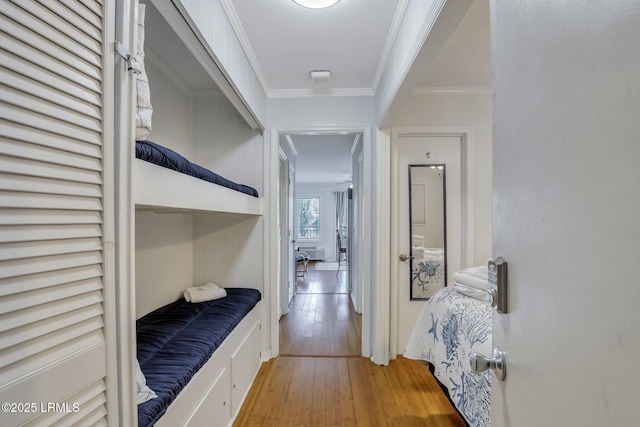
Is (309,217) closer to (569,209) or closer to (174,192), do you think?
(174,192)

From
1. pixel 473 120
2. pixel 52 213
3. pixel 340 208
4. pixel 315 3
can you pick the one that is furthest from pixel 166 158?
pixel 340 208

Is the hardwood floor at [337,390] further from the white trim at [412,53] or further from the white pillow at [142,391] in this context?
the white trim at [412,53]

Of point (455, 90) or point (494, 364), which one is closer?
point (494, 364)

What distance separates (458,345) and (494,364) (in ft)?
3.31

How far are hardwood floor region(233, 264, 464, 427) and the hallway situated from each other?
0.03 ft

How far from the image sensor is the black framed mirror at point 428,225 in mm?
2764

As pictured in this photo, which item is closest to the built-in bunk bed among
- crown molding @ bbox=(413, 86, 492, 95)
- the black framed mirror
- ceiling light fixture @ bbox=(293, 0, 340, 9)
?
ceiling light fixture @ bbox=(293, 0, 340, 9)

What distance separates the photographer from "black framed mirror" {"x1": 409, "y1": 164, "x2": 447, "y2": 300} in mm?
2764

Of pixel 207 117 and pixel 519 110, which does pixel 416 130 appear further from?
pixel 519 110

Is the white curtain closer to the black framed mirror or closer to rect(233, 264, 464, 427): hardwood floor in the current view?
rect(233, 264, 464, 427): hardwood floor

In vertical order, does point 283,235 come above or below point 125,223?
below

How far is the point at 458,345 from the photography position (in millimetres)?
1605

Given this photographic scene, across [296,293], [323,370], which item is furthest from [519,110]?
[296,293]

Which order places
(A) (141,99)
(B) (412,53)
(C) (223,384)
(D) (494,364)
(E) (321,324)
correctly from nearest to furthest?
1. (D) (494,364)
2. (A) (141,99)
3. (B) (412,53)
4. (C) (223,384)
5. (E) (321,324)
